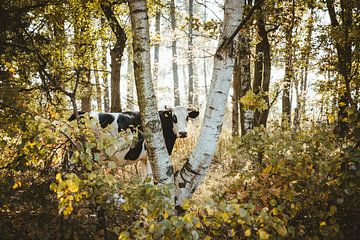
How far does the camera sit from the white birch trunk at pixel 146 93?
3.38 meters

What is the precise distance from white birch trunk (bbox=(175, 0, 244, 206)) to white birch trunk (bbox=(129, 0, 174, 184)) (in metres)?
0.23

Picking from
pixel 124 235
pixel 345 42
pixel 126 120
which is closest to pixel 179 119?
pixel 126 120

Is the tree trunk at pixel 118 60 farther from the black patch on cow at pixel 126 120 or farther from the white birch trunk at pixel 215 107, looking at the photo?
the white birch trunk at pixel 215 107

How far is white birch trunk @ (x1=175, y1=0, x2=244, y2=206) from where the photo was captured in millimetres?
3535

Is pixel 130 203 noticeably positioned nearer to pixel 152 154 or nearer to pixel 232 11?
pixel 152 154

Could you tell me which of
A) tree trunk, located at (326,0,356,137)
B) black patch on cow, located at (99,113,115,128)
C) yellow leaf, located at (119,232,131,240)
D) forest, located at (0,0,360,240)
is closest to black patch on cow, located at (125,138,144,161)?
black patch on cow, located at (99,113,115,128)

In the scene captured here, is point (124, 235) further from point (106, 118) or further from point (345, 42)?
point (345, 42)

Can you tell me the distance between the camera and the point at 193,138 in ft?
33.4

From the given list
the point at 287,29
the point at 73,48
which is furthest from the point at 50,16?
the point at 287,29

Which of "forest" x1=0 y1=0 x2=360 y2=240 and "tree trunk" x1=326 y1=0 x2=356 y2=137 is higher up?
"tree trunk" x1=326 y1=0 x2=356 y2=137

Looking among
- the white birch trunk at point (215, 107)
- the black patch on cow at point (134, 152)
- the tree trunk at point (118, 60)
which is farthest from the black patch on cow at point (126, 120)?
the white birch trunk at point (215, 107)

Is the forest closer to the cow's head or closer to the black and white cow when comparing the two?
the black and white cow

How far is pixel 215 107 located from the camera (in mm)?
3586

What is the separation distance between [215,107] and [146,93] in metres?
0.73
